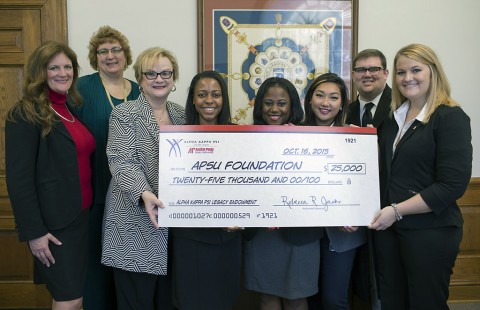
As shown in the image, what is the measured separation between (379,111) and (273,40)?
3.04 feet

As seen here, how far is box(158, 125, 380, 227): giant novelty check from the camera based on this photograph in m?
1.57

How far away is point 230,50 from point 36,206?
157 centimetres

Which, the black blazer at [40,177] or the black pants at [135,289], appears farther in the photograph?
the black pants at [135,289]

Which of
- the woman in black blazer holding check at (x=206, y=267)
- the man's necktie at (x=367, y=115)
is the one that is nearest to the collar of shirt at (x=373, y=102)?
the man's necktie at (x=367, y=115)

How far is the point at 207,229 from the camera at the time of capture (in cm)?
161

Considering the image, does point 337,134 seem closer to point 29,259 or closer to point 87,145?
point 87,145

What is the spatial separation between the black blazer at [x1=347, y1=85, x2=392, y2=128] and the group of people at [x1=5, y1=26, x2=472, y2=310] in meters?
0.09

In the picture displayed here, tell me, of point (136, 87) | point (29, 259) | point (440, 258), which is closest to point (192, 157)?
point (136, 87)

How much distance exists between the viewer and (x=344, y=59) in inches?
102

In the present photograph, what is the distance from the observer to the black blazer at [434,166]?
1.52 meters

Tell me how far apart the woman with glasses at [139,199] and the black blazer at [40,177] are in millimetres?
165

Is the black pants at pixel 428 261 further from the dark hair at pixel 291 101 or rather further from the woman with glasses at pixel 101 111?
the woman with glasses at pixel 101 111

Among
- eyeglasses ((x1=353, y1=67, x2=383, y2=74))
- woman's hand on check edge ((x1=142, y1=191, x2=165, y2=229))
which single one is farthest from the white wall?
woman's hand on check edge ((x1=142, y1=191, x2=165, y2=229))

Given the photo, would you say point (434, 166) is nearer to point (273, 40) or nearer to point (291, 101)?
point (291, 101)
